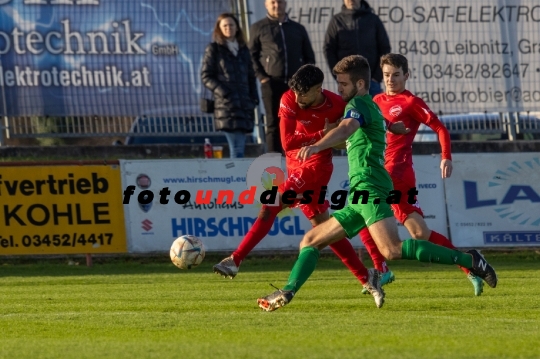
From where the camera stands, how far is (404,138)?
10.7 metres

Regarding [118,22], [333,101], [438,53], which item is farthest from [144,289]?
[438,53]

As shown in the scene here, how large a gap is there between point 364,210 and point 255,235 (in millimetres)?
1838

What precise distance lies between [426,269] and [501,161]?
225cm

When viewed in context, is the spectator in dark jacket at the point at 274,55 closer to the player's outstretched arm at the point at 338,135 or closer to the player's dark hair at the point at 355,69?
the player's dark hair at the point at 355,69

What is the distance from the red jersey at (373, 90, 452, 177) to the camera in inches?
418

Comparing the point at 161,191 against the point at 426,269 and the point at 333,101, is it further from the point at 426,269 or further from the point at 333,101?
the point at 333,101

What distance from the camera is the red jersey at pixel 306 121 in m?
10.0

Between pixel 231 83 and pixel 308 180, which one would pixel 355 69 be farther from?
pixel 231 83

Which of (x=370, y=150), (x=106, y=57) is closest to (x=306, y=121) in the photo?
(x=370, y=150)

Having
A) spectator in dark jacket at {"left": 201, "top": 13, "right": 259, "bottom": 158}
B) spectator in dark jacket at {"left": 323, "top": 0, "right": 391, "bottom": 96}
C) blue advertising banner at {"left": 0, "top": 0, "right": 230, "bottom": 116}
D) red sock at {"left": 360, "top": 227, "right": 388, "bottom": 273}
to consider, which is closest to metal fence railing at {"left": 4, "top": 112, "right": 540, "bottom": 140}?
blue advertising banner at {"left": 0, "top": 0, "right": 230, "bottom": 116}

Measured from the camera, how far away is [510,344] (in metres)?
6.88

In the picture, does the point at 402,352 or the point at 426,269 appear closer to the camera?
the point at 402,352

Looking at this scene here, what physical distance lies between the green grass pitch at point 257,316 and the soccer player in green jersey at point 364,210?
344mm

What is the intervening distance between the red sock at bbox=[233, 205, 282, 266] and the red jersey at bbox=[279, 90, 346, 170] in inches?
20.4
